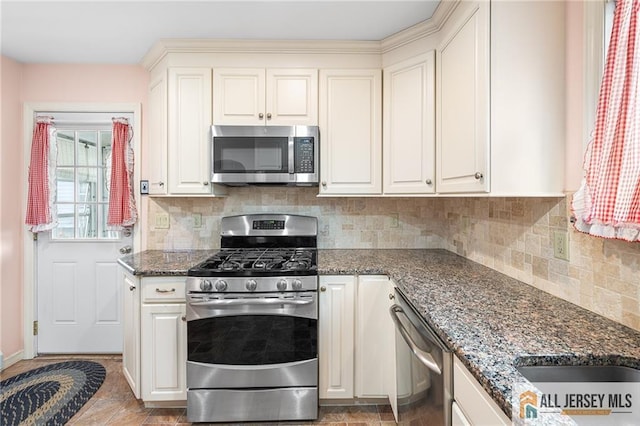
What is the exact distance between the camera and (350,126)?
7.17ft

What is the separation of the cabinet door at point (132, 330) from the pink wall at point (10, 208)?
1180 mm

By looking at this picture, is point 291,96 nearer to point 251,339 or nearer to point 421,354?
point 251,339

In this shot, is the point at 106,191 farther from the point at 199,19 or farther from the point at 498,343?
the point at 498,343

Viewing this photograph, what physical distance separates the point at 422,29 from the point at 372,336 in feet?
6.05

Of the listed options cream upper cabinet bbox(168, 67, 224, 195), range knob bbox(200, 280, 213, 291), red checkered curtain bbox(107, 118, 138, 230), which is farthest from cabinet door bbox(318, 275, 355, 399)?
red checkered curtain bbox(107, 118, 138, 230)

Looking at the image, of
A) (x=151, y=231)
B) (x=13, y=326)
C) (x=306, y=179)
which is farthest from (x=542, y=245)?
(x=13, y=326)

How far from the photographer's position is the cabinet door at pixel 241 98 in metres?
2.17

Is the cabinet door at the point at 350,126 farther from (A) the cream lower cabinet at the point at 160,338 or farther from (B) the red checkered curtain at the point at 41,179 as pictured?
(B) the red checkered curtain at the point at 41,179

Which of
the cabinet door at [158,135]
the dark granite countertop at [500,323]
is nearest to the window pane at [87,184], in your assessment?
the cabinet door at [158,135]

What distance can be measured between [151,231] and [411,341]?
7.10 ft

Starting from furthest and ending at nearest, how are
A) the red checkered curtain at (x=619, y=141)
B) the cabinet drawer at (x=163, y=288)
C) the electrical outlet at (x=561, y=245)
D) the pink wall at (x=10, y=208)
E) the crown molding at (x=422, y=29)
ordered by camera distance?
the pink wall at (x=10, y=208) → the cabinet drawer at (x=163, y=288) → the crown molding at (x=422, y=29) → the electrical outlet at (x=561, y=245) → the red checkered curtain at (x=619, y=141)

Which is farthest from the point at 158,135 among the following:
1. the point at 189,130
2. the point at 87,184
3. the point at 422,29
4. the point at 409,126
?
the point at 422,29

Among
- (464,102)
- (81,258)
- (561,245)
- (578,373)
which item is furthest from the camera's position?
(81,258)

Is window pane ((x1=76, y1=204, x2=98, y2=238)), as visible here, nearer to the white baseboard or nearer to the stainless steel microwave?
the white baseboard
